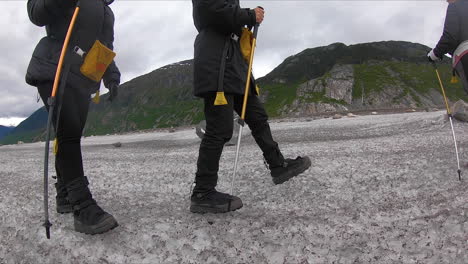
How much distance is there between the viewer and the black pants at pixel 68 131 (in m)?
3.87

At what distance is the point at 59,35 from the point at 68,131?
1221 mm

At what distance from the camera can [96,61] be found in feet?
13.5

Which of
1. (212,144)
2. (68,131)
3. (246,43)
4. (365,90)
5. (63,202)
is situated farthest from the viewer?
(365,90)

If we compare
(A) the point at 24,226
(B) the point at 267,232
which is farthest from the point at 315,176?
(A) the point at 24,226

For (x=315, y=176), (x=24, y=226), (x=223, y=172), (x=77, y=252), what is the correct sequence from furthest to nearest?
(x=223, y=172) → (x=315, y=176) → (x=24, y=226) → (x=77, y=252)

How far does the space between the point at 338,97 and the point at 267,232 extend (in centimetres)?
14723

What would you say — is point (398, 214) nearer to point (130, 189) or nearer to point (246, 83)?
point (246, 83)

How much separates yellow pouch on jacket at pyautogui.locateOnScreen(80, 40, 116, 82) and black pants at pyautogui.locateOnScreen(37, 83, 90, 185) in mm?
254

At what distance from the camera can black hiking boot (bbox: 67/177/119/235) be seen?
3.81 metres

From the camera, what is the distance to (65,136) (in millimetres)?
3906

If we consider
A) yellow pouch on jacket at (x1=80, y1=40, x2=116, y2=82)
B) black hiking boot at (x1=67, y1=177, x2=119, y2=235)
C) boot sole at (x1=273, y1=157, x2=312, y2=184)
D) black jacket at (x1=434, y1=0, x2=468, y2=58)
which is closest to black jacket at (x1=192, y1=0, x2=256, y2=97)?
yellow pouch on jacket at (x1=80, y1=40, x2=116, y2=82)

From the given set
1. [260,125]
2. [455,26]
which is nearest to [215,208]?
[260,125]

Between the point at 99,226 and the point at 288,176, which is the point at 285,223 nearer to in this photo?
the point at 288,176

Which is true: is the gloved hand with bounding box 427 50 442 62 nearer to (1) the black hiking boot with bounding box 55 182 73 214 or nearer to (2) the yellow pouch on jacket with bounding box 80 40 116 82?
(2) the yellow pouch on jacket with bounding box 80 40 116 82
